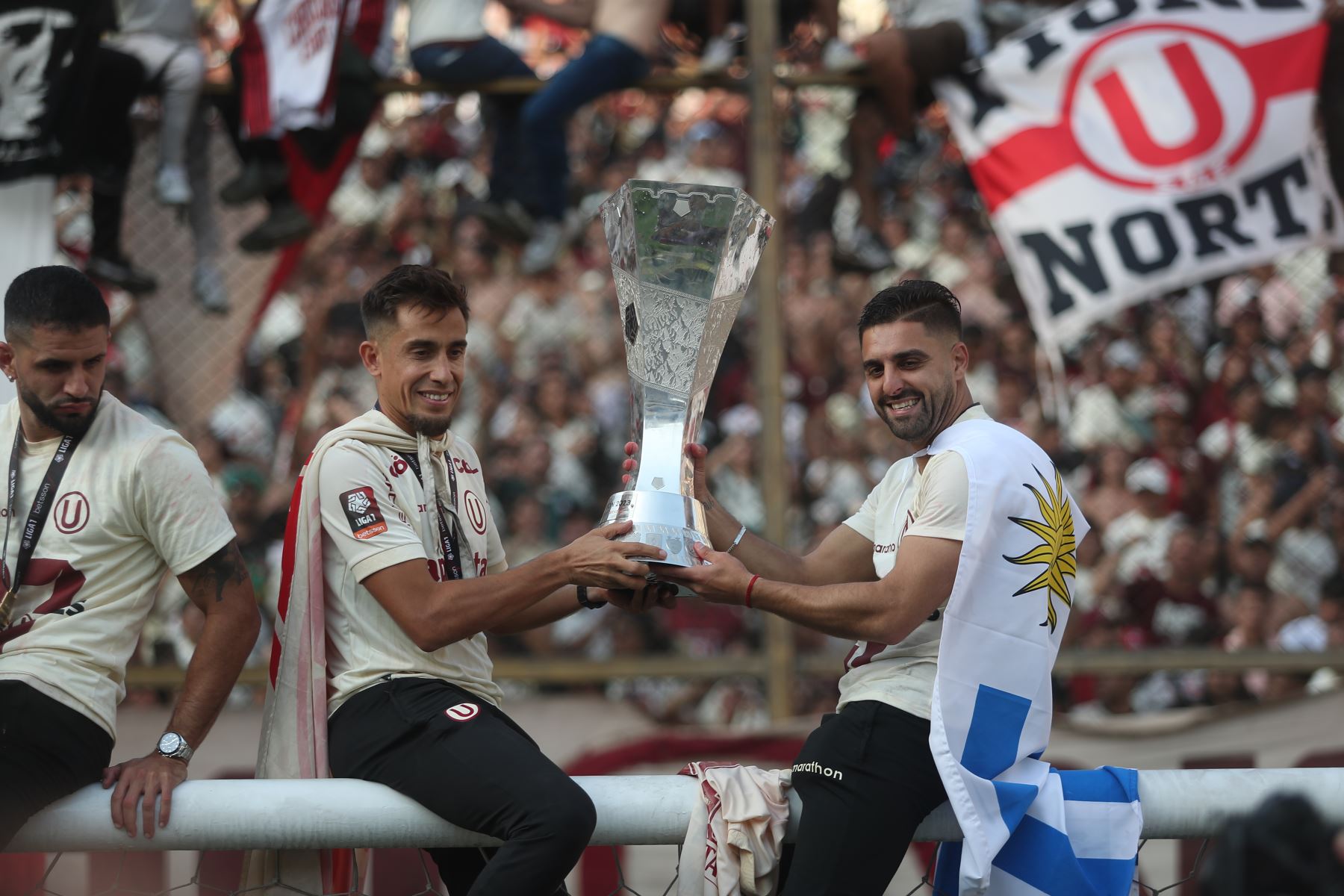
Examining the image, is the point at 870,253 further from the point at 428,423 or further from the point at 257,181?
the point at 428,423

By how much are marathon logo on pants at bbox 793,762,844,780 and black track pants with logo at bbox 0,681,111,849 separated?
56.0 inches

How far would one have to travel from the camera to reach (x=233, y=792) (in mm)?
2873

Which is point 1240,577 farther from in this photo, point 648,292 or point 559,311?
point 648,292

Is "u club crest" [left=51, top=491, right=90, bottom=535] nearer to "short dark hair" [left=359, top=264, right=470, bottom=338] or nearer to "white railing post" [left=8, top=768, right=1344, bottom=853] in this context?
"white railing post" [left=8, top=768, right=1344, bottom=853]

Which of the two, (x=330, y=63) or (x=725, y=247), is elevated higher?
(x=330, y=63)

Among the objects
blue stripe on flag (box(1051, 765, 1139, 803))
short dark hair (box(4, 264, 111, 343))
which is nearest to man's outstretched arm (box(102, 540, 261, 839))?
short dark hair (box(4, 264, 111, 343))

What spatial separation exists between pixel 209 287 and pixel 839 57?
289 cm

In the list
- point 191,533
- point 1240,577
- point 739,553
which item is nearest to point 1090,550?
point 1240,577

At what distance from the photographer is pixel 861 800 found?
2.91 metres

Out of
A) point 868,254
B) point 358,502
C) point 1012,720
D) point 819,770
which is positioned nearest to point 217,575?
point 358,502

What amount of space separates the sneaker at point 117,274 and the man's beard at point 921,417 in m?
3.94

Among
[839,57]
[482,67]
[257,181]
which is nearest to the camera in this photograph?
[482,67]

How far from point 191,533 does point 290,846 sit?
73cm

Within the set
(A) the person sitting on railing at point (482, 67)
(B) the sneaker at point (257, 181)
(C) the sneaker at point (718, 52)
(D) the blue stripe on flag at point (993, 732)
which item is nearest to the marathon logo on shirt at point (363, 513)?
(D) the blue stripe on flag at point (993, 732)
